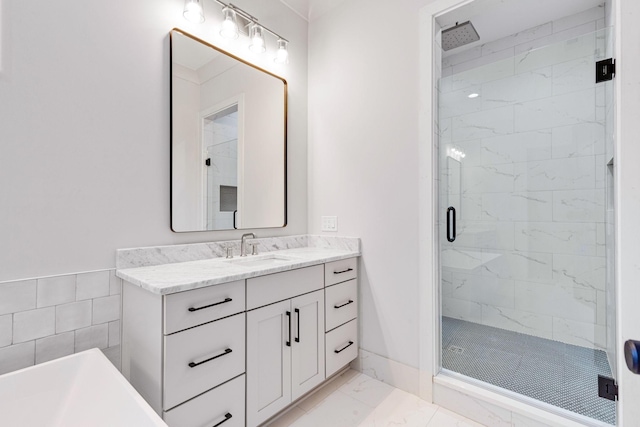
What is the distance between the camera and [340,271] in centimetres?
201

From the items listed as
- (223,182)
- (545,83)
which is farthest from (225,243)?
(545,83)

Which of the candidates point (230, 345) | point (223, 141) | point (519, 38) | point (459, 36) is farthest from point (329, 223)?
point (519, 38)

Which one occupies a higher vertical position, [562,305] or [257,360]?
[562,305]

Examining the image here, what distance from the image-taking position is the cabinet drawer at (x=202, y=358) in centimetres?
117

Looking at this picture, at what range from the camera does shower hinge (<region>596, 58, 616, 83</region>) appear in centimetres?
134

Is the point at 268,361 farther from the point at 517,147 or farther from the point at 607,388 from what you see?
the point at 517,147

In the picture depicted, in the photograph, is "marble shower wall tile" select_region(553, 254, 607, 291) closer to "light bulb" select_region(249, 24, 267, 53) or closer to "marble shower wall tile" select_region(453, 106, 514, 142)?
"marble shower wall tile" select_region(453, 106, 514, 142)

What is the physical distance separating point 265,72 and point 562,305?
2.41 meters

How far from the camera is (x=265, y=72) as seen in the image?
219 centimetres

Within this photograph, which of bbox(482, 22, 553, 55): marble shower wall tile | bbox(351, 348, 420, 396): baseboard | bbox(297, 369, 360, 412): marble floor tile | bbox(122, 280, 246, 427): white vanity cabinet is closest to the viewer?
bbox(122, 280, 246, 427): white vanity cabinet

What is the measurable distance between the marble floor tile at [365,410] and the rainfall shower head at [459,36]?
2.57 meters

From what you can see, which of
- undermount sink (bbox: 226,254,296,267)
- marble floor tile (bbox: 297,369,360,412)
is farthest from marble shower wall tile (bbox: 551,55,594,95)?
marble floor tile (bbox: 297,369,360,412)

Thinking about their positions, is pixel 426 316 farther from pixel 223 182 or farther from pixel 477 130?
pixel 223 182

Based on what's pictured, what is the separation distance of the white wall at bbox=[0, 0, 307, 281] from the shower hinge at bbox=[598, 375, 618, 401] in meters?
2.16
